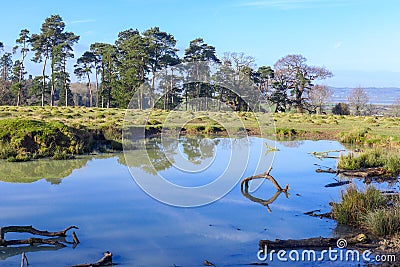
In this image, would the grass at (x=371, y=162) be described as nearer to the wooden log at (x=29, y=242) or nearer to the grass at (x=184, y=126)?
the grass at (x=184, y=126)

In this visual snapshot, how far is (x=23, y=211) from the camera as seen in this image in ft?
29.0

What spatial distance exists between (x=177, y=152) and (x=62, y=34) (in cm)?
3442

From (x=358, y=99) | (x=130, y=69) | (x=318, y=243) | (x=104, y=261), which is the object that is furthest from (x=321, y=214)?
(x=358, y=99)

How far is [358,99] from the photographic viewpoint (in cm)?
5778

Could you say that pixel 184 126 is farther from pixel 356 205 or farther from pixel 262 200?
pixel 356 205

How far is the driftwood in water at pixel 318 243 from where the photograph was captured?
6832 mm

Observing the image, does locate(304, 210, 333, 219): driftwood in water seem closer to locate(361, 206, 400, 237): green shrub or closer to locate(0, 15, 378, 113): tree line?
locate(361, 206, 400, 237): green shrub

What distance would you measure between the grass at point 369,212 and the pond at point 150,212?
321mm

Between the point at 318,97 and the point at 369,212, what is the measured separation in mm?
44730

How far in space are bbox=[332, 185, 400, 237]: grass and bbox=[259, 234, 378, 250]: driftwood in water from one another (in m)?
0.44

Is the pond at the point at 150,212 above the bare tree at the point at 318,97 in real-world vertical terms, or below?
below

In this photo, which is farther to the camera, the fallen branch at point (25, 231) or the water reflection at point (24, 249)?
the fallen branch at point (25, 231)

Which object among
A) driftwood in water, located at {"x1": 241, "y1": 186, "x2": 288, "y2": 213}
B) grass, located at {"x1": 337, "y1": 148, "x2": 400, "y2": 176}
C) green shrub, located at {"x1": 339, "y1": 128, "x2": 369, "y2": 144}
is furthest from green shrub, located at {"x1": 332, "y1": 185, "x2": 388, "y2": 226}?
green shrub, located at {"x1": 339, "y1": 128, "x2": 369, "y2": 144}

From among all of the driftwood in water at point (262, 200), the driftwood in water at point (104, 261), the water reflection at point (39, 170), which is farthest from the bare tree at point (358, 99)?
the driftwood in water at point (104, 261)
